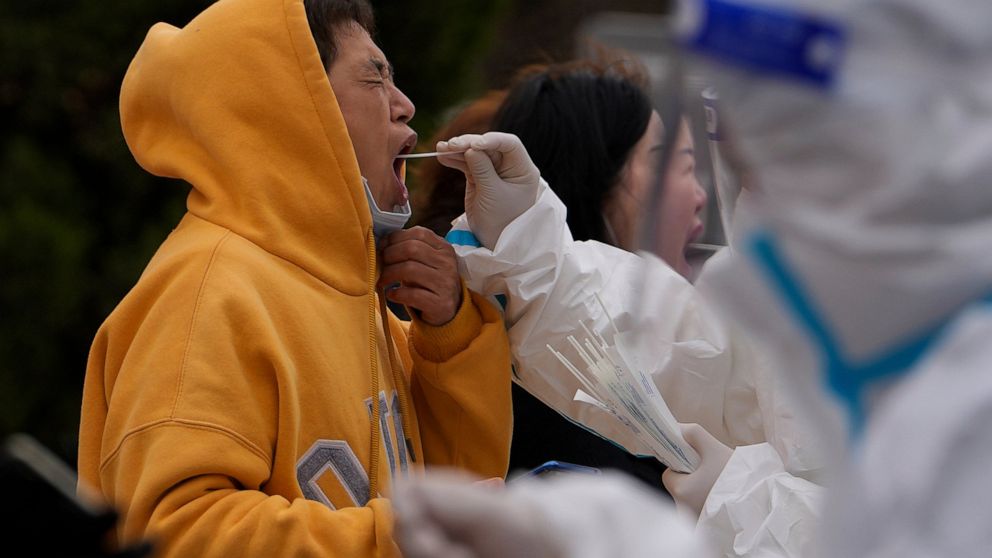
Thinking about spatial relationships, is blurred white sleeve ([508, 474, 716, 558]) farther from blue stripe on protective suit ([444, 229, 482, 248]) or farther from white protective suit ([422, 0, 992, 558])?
blue stripe on protective suit ([444, 229, 482, 248])

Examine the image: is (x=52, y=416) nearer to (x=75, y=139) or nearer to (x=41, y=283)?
(x=41, y=283)

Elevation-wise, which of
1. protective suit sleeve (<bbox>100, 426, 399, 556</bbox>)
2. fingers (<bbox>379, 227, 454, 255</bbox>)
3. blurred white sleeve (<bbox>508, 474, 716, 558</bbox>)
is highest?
blurred white sleeve (<bbox>508, 474, 716, 558</bbox>)

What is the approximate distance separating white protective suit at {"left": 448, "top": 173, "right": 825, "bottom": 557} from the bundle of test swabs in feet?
0.16

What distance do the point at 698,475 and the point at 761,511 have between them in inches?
5.3

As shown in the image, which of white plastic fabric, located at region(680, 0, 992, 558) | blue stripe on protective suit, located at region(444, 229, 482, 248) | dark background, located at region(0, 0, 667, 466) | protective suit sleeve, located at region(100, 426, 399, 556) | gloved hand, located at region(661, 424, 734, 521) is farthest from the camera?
dark background, located at region(0, 0, 667, 466)

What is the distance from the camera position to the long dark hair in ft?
9.37

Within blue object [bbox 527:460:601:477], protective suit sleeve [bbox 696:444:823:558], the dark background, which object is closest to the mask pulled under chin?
blue object [bbox 527:460:601:477]

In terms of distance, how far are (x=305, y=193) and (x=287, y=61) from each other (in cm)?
19

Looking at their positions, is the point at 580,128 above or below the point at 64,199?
above

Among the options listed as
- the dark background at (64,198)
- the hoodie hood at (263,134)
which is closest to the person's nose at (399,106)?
the hoodie hood at (263,134)

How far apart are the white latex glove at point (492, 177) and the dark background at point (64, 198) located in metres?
2.27

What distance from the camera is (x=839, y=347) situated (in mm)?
991

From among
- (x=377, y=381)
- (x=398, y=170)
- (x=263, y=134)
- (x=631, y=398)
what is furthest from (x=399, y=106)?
(x=631, y=398)

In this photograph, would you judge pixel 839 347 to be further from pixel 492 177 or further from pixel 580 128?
pixel 580 128
